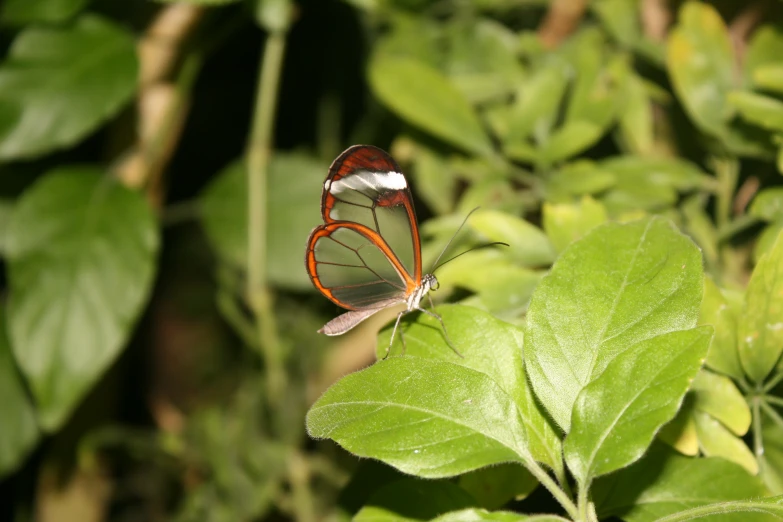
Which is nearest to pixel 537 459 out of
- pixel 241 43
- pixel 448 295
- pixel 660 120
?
pixel 448 295

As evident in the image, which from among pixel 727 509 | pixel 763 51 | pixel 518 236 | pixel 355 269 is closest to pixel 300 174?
pixel 355 269

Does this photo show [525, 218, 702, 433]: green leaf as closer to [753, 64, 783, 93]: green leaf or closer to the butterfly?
the butterfly

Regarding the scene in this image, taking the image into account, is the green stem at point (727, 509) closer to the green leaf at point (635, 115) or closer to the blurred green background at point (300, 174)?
the blurred green background at point (300, 174)

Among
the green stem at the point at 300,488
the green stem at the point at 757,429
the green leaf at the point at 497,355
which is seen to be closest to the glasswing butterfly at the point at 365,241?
the green leaf at the point at 497,355

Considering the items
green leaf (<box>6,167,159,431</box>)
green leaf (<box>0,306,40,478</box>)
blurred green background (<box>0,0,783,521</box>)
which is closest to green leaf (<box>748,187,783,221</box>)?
blurred green background (<box>0,0,783,521</box>)

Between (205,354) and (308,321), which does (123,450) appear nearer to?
(205,354)
